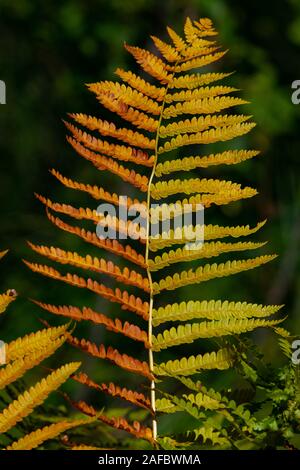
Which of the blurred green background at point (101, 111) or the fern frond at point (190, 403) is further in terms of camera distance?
the blurred green background at point (101, 111)

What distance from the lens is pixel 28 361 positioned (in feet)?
2.32

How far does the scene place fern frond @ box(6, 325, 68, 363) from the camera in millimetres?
712

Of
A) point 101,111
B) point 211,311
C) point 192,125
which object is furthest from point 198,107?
point 101,111

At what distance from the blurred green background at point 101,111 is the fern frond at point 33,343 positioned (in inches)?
119

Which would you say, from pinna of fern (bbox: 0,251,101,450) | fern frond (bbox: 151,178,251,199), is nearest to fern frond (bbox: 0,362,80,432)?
pinna of fern (bbox: 0,251,101,450)

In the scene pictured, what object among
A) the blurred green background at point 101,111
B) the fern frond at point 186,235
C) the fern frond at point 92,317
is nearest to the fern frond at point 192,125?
the fern frond at point 186,235

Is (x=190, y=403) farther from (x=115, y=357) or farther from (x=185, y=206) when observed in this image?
(x=185, y=206)

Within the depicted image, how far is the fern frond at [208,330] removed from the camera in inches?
29.7

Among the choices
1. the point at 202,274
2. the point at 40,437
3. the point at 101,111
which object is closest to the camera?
the point at 40,437

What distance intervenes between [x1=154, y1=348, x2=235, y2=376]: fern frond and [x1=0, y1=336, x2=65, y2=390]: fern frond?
0.10 metres

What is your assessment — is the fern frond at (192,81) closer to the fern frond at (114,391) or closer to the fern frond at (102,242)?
the fern frond at (102,242)

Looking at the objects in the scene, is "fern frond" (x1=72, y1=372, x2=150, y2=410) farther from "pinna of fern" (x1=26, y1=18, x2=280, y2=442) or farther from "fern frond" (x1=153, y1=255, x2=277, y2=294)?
"fern frond" (x1=153, y1=255, x2=277, y2=294)

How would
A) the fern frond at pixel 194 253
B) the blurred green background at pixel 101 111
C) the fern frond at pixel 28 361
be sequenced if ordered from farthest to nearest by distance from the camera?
the blurred green background at pixel 101 111 → the fern frond at pixel 194 253 → the fern frond at pixel 28 361

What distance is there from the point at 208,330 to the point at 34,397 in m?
0.18
